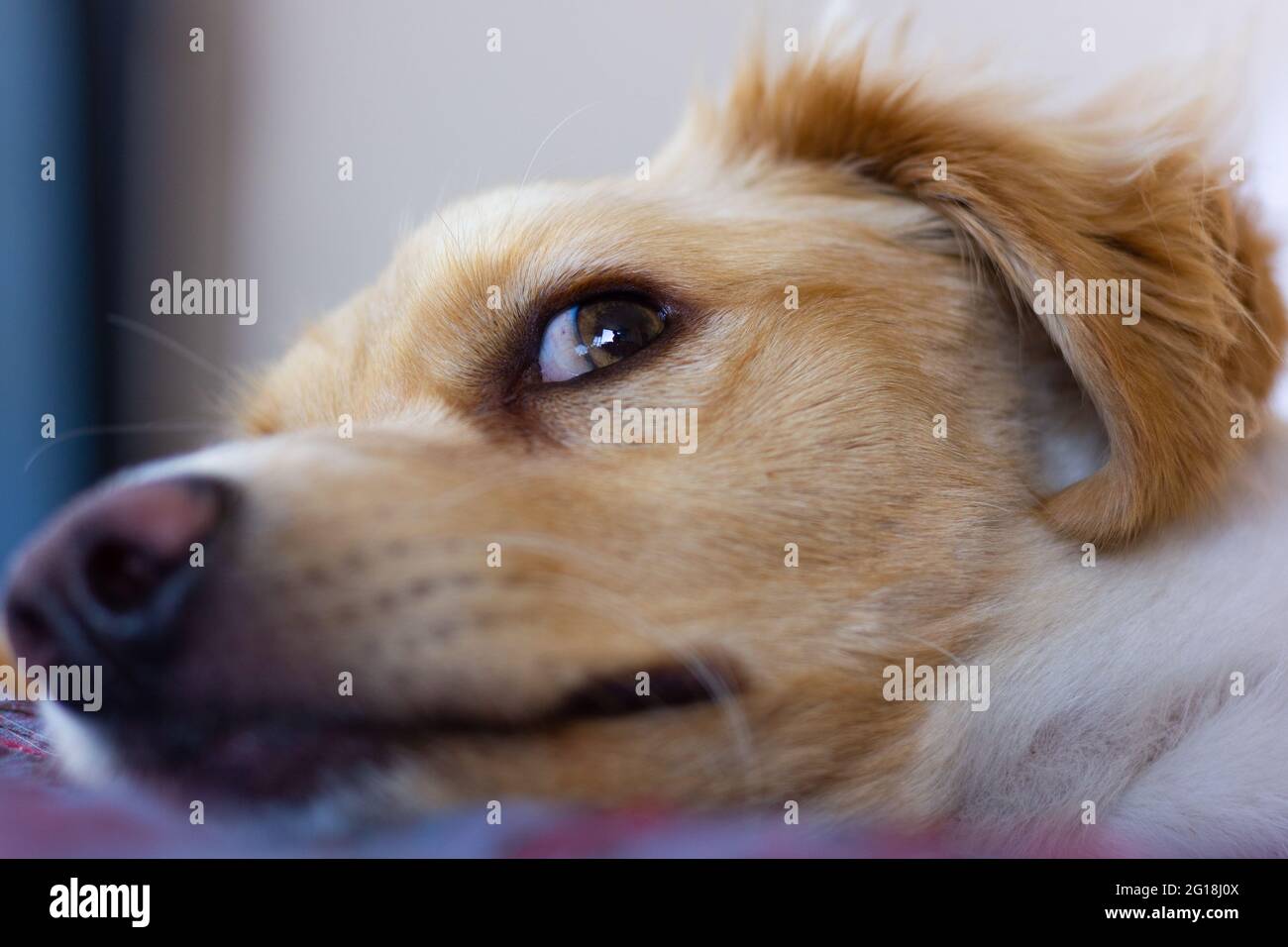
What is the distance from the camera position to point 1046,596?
894 mm

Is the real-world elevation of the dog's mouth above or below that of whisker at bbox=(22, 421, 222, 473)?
below

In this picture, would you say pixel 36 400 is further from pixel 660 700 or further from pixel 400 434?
pixel 660 700

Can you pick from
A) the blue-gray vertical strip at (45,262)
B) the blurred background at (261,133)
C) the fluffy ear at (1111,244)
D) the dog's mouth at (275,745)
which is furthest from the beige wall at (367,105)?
the dog's mouth at (275,745)

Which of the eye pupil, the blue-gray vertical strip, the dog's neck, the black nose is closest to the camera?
the black nose

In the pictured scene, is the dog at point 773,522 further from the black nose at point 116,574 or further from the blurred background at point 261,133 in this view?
the blurred background at point 261,133

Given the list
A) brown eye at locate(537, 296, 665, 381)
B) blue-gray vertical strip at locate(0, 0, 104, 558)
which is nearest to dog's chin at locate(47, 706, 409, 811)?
brown eye at locate(537, 296, 665, 381)

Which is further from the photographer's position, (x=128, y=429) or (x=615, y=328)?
(x=128, y=429)

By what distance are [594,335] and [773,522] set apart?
261 millimetres

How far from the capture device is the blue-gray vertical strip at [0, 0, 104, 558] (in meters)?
1.79

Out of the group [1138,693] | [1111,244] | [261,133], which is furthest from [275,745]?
[261,133]

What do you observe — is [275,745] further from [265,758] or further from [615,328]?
[615,328]

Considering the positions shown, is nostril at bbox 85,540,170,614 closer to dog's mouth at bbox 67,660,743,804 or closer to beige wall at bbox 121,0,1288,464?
dog's mouth at bbox 67,660,743,804

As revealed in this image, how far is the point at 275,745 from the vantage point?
2.15 feet

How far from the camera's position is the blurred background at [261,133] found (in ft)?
6.00
